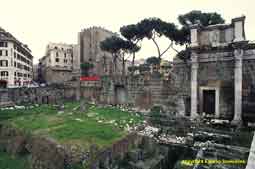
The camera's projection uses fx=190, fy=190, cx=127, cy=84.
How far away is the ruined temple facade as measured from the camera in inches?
472

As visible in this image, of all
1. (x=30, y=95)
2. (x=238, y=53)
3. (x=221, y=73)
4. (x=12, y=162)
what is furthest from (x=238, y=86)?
(x=30, y=95)

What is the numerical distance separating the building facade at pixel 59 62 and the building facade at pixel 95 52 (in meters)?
4.58

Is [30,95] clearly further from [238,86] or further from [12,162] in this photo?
[238,86]

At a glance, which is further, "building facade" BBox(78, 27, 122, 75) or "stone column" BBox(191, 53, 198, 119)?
"building facade" BBox(78, 27, 122, 75)

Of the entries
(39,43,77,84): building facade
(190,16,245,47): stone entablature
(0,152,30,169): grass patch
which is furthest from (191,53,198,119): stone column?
(39,43,77,84): building facade

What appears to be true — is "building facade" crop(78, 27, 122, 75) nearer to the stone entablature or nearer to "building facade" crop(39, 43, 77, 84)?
"building facade" crop(39, 43, 77, 84)

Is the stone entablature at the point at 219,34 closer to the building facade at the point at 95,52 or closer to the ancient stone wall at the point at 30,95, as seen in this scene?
the ancient stone wall at the point at 30,95

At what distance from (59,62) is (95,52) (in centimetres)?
1146

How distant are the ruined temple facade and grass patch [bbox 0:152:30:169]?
1090 cm

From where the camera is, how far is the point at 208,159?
7.99 m

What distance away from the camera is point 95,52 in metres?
48.4

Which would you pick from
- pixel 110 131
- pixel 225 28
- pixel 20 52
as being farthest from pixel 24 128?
pixel 20 52

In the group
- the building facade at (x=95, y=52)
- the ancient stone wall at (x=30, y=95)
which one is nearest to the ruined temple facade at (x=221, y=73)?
the ancient stone wall at (x=30, y=95)

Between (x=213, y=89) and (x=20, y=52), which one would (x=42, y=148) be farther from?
(x=20, y=52)
